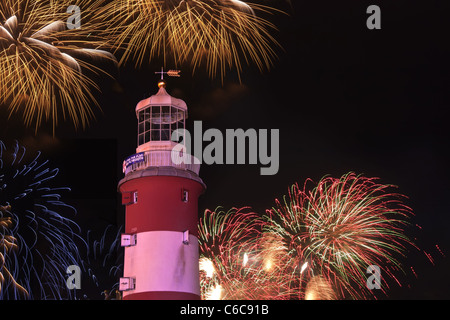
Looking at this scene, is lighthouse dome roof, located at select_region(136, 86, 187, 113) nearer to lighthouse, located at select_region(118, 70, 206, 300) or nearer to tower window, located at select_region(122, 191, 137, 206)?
lighthouse, located at select_region(118, 70, 206, 300)

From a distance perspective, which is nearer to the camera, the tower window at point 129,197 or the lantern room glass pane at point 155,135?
the tower window at point 129,197

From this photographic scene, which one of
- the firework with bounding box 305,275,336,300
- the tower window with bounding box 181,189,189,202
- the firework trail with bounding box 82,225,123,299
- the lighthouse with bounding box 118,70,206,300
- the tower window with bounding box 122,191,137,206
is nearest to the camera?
the lighthouse with bounding box 118,70,206,300

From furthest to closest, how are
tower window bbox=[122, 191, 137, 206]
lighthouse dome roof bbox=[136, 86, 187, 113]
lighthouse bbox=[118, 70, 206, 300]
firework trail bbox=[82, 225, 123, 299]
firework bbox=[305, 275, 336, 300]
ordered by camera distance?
firework trail bbox=[82, 225, 123, 299]
firework bbox=[305, 275, 336, 300]
lighthouse dome roof bbox=[136, 86, 187, 113]
tower window bbox=[122, 191, 137, 206]
lighthouse bbox=[118, 70, 206, 300]

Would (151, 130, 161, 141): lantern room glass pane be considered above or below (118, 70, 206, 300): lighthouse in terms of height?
above

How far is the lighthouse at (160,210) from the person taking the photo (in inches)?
1587

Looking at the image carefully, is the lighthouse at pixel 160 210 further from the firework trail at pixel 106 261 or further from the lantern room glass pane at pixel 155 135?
the firework trail at pixel 106 261

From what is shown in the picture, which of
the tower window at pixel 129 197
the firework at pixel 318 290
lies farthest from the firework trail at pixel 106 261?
the firework at pixel 318 290

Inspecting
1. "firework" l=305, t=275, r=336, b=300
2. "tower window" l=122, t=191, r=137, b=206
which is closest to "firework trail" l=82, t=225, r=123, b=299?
"tower window" l=122, t=191, r=137, b=206

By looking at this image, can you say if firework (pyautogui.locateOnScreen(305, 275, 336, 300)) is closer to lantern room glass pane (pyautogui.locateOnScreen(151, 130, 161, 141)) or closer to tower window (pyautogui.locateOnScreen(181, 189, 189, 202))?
tower window (pyautogui.locateOnScreen(181, 189, 189, 202))

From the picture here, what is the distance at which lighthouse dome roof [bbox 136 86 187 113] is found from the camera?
43969mm

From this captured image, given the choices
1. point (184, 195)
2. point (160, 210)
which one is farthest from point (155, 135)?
point (160, 210)

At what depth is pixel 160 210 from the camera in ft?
136

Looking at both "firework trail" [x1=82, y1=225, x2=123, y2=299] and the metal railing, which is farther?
"firework trail" [x1=82, y1=225, x2=123, y2=299]

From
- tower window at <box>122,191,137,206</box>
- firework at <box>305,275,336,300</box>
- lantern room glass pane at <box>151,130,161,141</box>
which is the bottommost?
firework at <box>305,275,336,300</box>
